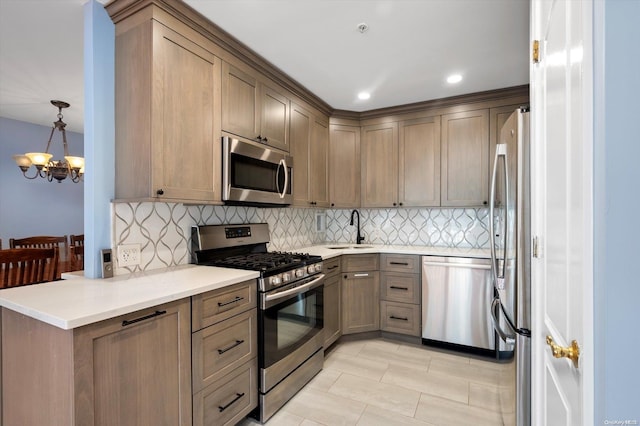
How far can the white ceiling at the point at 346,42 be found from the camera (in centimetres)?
178

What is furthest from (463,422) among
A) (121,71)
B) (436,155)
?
(121,71)

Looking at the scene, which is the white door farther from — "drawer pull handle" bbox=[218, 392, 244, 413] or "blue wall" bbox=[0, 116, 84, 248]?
"blue wall" bbox=[0, 116, 84, 248]

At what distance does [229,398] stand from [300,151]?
2.13 metres

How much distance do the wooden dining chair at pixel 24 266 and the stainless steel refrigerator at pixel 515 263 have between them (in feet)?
10.7

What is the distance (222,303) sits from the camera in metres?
1.62

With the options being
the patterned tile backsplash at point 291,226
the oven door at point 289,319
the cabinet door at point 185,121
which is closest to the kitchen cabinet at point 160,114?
the cabinet door at point 185,121

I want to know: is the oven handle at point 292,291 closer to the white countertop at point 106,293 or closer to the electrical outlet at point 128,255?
the white countertop at point 106,293

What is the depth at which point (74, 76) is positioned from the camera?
110 inches

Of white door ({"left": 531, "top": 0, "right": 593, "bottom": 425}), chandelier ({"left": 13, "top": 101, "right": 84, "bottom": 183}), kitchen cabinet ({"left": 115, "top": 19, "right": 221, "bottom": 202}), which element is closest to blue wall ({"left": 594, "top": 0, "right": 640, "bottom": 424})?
white door ({"left": 531, "top": 0, "right": 593, "bottom": 425})

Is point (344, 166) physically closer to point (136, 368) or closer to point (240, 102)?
point (240, 102)

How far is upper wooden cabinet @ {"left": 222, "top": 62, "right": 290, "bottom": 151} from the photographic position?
2096mm

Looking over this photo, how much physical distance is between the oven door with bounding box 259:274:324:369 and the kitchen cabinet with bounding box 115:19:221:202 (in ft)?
2.77

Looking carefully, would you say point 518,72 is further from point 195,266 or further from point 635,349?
point 195,266

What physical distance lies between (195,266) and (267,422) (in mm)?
1105
